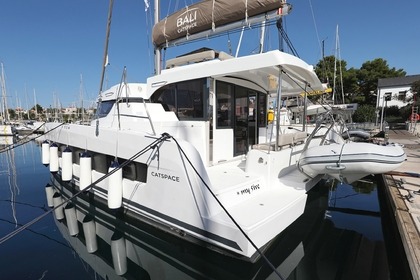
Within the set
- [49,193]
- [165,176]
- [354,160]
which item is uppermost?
[354,160]

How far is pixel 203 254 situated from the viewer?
336cm

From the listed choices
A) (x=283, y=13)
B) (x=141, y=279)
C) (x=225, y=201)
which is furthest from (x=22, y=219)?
(x=283, y=13)

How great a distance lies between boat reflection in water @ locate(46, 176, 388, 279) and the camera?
3213 millimetres

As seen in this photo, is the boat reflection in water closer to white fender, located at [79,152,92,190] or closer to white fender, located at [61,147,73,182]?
white fender, located at [79,152,92,190]

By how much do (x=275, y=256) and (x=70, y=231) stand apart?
3511 mm

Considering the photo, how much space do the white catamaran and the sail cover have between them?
0.06ft

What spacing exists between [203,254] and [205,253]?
1.7 inches

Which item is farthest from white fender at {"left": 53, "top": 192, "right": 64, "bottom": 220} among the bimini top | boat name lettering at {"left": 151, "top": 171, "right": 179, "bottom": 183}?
the bimini top

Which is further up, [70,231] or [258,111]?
[258,111]

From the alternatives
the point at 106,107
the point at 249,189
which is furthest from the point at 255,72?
the point at 106,107

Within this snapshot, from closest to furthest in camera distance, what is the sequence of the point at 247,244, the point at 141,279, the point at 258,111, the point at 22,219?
the point at 247,244
the point at 141,279
the point at 22,219
the point at 258,111

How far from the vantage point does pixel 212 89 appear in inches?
173

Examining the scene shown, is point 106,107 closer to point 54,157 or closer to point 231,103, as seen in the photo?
point 54,157

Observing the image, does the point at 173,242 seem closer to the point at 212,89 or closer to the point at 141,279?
the point at 141,279
